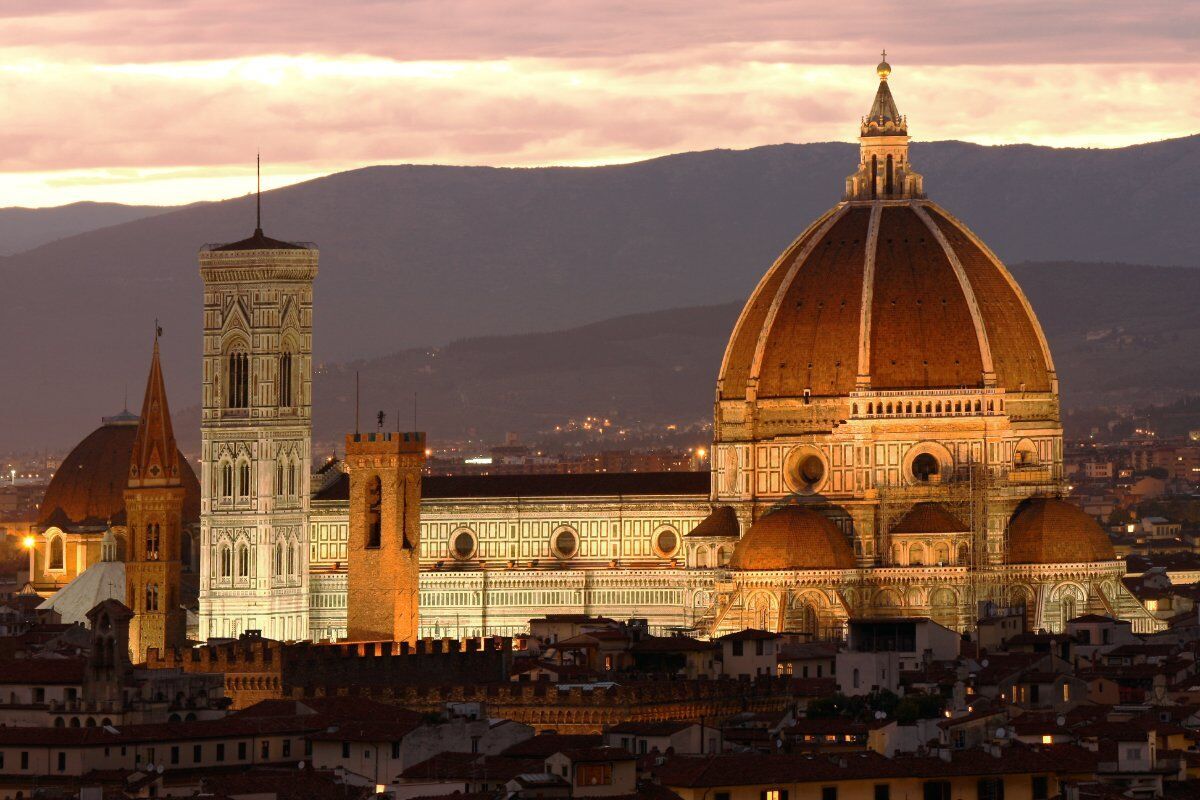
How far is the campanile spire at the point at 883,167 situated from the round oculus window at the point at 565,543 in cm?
1392

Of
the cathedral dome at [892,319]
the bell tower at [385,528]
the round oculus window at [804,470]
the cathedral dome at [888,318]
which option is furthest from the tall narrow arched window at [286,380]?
the round oculus window at [804,470]

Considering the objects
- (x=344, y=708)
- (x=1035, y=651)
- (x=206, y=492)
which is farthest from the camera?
(x=206, y=492)

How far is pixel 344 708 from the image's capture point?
90.1 m

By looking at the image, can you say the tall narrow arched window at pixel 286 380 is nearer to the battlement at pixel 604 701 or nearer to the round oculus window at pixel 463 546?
the round oculus window at pixel 463 546

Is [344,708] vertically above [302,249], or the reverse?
[302,249]

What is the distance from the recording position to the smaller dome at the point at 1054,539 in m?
136

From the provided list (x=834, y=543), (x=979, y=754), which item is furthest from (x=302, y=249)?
(x=979, y=754)

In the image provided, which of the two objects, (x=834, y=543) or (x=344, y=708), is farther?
(x=834, y=543)

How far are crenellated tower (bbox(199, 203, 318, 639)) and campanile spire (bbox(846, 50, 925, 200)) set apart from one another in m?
17.6

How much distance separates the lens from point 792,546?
134m

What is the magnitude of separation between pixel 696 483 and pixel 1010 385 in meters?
11.1

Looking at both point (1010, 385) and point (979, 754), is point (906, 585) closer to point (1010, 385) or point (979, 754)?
point (1010, 385)

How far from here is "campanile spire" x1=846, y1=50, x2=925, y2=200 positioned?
144m

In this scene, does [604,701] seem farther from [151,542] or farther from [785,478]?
[785,478]
